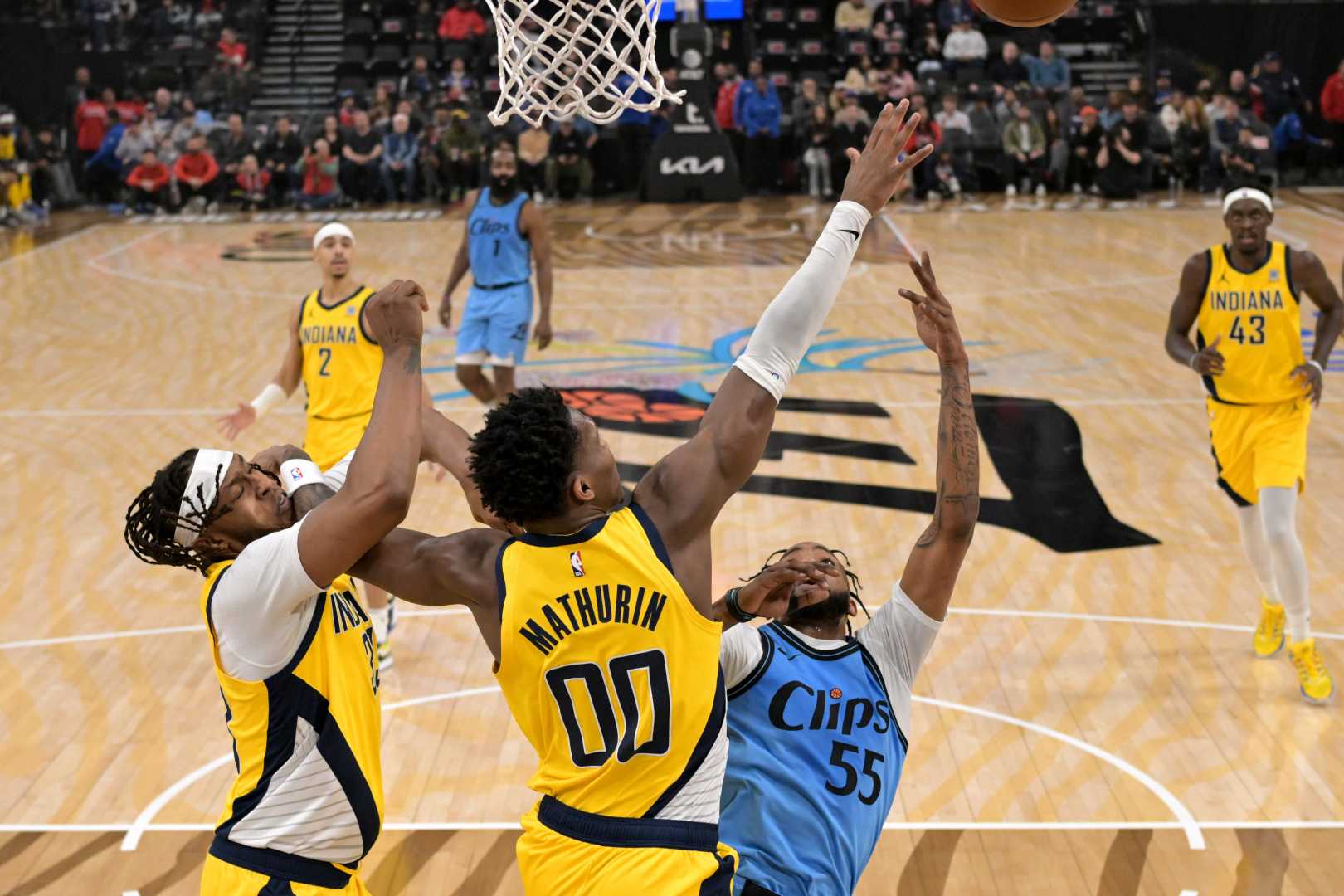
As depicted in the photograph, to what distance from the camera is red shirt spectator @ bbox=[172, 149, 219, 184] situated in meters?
21.8

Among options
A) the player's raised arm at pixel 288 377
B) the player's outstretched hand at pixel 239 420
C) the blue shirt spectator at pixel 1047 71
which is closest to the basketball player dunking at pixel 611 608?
the player's outstretched hand at pixel 239 420

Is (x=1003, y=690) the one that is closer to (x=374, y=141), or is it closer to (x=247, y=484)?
(x=247, y=484)

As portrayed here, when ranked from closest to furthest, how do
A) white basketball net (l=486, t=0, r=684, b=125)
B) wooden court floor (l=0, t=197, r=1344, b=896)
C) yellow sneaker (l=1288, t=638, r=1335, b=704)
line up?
white basketball net (l=486, t=0, r=684, b=125) → wooden court floor (l=0, t=197, r=1344, b=896) → yellow sneaker (l=1288, t=638, r=1335, b=704)

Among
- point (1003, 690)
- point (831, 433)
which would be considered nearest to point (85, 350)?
point (831, 433)

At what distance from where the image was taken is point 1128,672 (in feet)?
21.3

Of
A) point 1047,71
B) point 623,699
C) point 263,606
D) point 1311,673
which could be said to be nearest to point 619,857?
point 623,699

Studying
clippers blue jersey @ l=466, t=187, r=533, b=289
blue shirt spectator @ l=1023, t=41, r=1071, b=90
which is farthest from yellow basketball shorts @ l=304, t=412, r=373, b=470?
blue shirt spectator @ l=1023, t=41, r=1071, b=90

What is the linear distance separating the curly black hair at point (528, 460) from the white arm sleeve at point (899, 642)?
92 cm

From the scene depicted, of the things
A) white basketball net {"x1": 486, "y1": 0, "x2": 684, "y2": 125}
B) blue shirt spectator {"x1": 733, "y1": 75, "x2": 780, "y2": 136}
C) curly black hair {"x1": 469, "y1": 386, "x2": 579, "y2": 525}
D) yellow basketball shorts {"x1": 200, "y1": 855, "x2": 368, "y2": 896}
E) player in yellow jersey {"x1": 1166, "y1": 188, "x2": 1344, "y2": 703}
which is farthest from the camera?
blue shirt spectator {"x1": 733, "y1": 75, "x2": 780, "y2": 136}

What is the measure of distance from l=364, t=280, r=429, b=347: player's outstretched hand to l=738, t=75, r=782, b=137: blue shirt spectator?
1994 cm

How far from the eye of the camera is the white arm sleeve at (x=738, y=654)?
3248 millimetres

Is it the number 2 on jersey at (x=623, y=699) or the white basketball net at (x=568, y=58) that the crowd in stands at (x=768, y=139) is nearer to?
the white basketball net at (x=568, y=58)

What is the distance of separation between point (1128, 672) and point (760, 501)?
9.07ft

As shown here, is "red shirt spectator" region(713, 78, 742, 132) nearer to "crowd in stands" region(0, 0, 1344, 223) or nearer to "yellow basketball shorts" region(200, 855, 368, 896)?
"crowd in stands" region(0, 0, 1344, 223)
